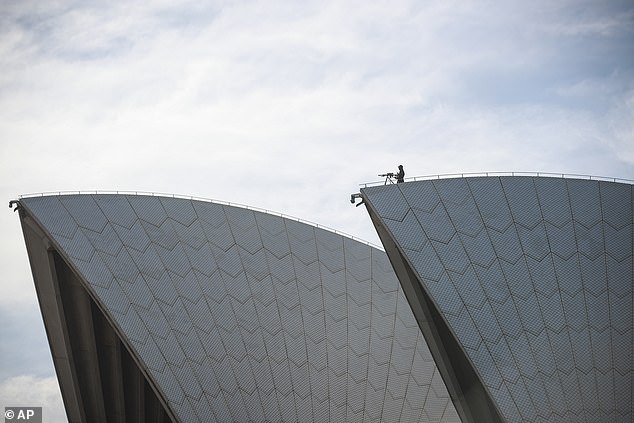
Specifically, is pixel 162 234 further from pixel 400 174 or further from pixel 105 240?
pixel 400 174

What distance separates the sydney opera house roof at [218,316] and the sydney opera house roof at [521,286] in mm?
6449

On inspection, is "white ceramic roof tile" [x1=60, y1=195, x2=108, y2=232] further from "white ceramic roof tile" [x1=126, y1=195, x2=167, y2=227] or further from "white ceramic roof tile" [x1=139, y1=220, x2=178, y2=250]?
"white ceramic roof tile" [x1=139, y1=220, x2=178, y2=250]

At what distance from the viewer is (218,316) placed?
27.9 m

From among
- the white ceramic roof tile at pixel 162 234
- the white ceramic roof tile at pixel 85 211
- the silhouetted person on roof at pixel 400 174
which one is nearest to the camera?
the silhouetted person on roof at pixel 400 174

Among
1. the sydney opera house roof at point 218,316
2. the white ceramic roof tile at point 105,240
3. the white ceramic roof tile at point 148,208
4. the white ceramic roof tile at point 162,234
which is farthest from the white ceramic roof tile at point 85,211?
the white ceramic roof tile at point 162,234

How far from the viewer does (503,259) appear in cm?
2194

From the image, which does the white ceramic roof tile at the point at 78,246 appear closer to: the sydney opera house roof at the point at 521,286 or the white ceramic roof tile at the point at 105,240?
the white ceramic roof tile at the point at 105,240

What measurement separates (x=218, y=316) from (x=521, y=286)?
34.4ft

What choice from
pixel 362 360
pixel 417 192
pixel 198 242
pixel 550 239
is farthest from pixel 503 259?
pixel 198 242

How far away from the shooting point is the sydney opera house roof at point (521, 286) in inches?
826

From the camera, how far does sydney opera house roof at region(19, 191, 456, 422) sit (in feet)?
85.5

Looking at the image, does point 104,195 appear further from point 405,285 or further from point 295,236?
point 405,285

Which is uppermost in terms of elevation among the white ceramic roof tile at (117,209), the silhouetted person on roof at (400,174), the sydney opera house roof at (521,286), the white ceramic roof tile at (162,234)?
the white ceramic roof tile at (117,209)

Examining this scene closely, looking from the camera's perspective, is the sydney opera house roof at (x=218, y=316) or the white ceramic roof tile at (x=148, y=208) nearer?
the sydney opera house roof at (x=218, y=316)
